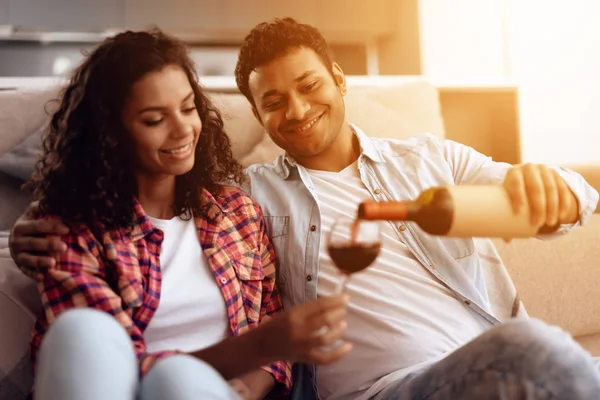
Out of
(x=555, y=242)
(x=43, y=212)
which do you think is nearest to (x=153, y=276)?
(x=43, y=212)

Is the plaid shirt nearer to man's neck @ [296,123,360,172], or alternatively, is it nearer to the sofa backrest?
man's neck @ [296,123,360,172]

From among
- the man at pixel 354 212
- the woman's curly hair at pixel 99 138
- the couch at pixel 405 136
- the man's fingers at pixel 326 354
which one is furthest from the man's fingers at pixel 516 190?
the woman's curly hair at pixel 99 138

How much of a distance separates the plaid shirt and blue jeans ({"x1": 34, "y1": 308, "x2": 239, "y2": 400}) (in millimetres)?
123

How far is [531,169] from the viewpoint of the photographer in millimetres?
961

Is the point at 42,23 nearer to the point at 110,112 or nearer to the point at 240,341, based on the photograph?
the point at 110,112

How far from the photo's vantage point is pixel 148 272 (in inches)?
42.9

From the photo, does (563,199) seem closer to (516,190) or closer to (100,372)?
(516,190)

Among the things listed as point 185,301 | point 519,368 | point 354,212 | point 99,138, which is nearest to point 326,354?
point 519,368

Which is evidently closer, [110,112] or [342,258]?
[342,258]

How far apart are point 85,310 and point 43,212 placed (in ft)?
1.10

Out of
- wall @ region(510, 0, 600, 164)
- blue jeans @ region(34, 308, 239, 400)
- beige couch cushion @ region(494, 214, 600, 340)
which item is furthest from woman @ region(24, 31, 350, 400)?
wall @ region(510, 0, 600, 164)

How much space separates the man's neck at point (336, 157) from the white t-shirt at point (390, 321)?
0.14 meters

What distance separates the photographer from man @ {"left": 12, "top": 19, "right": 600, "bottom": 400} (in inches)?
40.8

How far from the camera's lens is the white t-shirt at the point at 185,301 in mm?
1098
